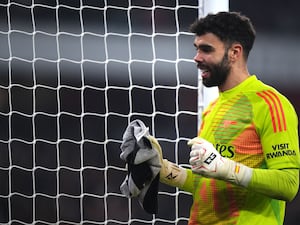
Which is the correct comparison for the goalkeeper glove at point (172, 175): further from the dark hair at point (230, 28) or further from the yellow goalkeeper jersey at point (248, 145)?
the dark hair at point (230, 28)

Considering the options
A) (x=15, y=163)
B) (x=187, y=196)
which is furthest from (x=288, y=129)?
(x=15, y=163)

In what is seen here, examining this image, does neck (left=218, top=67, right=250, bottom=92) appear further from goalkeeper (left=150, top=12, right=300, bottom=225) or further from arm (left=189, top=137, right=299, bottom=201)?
arm (left=189, top=137, right=299, bottom=201)

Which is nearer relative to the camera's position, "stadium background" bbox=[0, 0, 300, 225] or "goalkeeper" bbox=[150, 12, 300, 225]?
"goalkeeper" bbox=[150, 12, 300, 225]

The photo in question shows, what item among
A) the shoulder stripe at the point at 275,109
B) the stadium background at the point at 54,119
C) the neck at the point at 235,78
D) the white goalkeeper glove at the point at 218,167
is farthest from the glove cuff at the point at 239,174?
the stadium background at the point at 54,119

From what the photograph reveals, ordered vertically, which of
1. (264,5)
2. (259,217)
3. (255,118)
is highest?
(264,5)

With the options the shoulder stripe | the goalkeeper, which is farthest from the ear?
the shoulder stripe

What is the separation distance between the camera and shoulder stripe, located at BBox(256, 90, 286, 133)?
1.74 metres

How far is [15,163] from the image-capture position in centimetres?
345

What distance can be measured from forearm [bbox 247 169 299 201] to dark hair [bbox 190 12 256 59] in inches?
13.4

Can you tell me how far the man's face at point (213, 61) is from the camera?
1871 millimetres

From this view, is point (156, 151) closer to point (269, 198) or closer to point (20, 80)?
point (269, 198)

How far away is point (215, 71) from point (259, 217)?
38 cm

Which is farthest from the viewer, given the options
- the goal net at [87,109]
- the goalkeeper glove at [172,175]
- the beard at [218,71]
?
the goal net at [87,109]

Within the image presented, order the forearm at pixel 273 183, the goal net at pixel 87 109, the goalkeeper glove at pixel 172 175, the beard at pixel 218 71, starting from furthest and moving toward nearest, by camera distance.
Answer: the goal net at pixel 87 109 < the goalkeeper glove at pixel 172 175 < the beard at pixel 218 71 < the forearm at pixel 273 183
